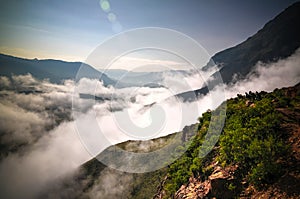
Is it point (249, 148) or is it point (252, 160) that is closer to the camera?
point (252, 160)

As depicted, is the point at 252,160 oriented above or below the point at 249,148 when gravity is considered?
below

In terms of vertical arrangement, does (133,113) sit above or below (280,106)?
above

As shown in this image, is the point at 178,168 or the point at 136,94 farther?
the point at 178,168

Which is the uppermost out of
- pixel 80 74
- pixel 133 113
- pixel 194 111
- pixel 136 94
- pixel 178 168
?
pixel 80 74

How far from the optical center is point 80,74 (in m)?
23.4

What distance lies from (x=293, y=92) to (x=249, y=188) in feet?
76.1

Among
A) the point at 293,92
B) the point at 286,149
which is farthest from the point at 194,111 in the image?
the point at 293,92

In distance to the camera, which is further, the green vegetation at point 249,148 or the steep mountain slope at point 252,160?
the green vegetation at point 249,148

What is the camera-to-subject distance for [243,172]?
2361 cm

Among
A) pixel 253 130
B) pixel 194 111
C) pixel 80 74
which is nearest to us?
pixel 80 74

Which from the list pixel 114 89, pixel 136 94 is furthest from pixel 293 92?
pixel 114 89

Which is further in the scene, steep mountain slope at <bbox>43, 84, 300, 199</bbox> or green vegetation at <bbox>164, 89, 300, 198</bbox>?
green vegetation at <bbox>164, 89, 300, 198</bbox>

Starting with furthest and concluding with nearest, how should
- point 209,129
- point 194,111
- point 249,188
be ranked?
point 209,129 < point 194,111 < point 249,188

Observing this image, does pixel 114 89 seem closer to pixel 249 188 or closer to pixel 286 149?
pixel 249 188
